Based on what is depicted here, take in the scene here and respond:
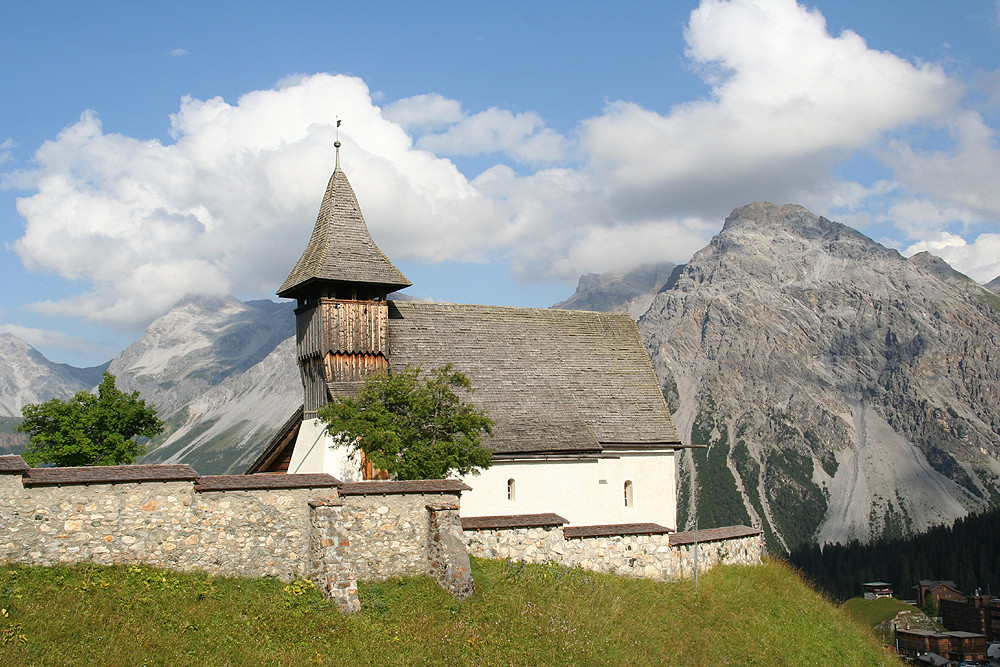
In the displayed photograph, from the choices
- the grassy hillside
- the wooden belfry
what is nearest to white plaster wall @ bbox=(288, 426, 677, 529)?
the wooden belfry

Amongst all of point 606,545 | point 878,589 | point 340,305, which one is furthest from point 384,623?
point 878,589

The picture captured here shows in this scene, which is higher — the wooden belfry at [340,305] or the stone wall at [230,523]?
the wooden belfry at [340,305]

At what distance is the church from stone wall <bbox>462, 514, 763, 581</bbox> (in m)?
6.04

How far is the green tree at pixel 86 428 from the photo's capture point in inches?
1319

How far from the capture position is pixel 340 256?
113ft

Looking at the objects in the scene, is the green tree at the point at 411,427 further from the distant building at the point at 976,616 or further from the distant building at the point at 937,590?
the distant building at the point at 937,590

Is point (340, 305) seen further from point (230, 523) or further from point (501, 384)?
point (230, 523)

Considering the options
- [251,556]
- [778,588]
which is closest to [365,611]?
[251,556]

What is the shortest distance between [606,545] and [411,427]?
733 cm

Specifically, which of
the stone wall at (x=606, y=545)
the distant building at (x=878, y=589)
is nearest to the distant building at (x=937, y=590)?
the distant building at (x=878, y=589)

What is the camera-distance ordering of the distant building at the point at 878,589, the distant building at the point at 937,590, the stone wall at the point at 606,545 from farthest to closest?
the distant building at the point at 878,589
the distant building at the point at 937,590
the stone wall at the point at 606,545

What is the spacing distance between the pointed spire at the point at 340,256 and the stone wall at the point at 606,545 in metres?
14.1

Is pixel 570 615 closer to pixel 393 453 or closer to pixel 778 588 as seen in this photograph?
pixel 393 453

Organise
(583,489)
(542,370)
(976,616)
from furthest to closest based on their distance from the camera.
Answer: (976,616), (542,370), (583,489)
